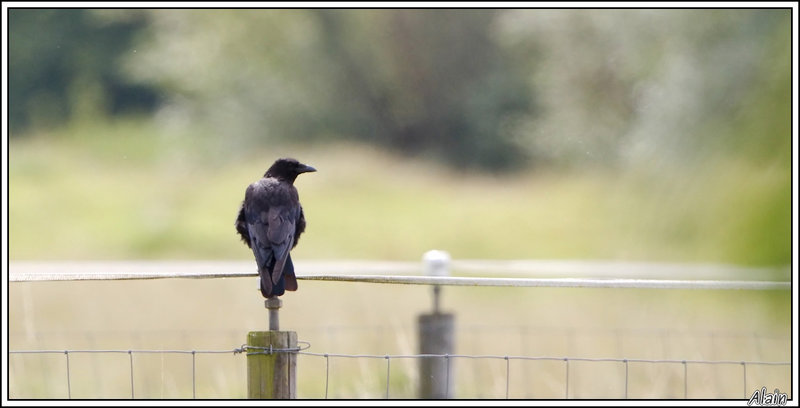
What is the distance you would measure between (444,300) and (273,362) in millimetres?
6976

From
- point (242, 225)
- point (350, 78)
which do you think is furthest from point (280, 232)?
point (350, 78)

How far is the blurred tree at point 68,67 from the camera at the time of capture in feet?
99.2

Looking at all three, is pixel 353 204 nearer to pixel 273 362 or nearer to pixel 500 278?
pixel 500 278

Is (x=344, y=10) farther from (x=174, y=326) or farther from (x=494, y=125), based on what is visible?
(x=174, y=326)

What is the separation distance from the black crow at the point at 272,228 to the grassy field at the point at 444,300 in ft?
3.52

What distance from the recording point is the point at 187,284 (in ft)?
30.3

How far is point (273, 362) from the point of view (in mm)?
3469

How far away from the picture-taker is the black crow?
4.00 meters

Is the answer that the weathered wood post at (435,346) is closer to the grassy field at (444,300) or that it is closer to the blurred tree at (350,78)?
the grassy field at (444,300)

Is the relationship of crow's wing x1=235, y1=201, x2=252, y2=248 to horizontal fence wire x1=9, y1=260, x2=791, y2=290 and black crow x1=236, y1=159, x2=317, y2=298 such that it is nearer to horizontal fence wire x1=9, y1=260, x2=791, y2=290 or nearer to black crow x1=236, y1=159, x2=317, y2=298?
black crow x1=236, y1=159, x2=317, y2=298

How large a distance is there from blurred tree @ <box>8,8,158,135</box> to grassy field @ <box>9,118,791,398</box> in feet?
26.7

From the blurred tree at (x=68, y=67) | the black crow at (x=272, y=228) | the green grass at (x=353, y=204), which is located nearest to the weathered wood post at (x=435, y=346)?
the black crow at (x=272, y=228)

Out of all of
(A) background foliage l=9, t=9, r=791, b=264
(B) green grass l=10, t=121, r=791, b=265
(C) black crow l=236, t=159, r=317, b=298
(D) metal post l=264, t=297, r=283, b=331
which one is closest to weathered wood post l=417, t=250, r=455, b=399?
(C) black crow l=236, t=159, r=317, b=298

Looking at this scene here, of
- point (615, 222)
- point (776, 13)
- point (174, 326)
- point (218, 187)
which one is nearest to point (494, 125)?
point (218, 187)
